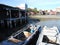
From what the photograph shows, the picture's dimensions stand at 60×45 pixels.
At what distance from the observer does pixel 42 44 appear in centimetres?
1141

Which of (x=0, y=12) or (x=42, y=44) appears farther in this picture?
(x=0, y=12)

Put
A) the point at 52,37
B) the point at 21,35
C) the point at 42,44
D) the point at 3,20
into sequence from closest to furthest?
the point at 42,44
the point at 52,37
the point at 21,35
the point at 3,20

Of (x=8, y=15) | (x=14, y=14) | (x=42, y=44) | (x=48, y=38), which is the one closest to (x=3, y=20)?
(x=8, y=15)

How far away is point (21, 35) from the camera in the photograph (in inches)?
718

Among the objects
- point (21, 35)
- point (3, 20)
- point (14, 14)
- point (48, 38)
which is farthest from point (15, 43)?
point (14, 14)

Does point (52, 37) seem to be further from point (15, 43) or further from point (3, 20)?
point (3, 20)

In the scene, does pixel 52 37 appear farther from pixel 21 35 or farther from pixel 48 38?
pixel 21 35

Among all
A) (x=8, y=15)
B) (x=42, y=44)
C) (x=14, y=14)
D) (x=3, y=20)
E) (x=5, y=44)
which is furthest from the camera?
(x=14, y=14)

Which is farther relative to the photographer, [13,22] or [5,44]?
[13,22]

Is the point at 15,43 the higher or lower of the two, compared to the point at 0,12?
lower

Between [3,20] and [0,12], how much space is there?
1.98m

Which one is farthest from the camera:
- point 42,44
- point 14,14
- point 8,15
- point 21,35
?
point 14,14

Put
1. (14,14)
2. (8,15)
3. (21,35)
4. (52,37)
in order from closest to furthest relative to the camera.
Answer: (52,37) < (21,35) < (8,15) < (14,14)

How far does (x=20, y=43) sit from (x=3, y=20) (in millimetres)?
17747
